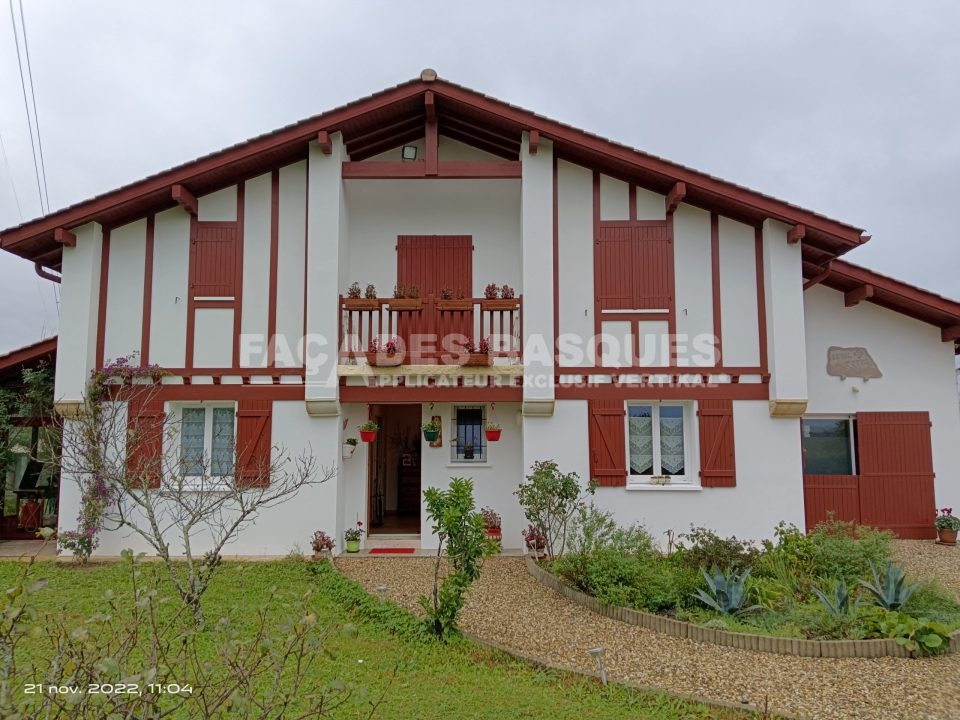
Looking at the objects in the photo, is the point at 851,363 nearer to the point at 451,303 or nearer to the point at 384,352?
the point at 451,303

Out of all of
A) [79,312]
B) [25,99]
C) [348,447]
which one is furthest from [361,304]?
[25,99]

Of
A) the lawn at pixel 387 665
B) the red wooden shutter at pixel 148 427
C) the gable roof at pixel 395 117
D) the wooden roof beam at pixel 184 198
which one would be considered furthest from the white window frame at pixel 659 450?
the wooden roof beam at pixel 184 198

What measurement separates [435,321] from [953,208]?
1055 inches

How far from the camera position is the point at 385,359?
962 centimetres

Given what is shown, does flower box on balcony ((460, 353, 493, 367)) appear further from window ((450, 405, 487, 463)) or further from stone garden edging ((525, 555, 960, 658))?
stone garden edging ((525, 555, 960, 658))

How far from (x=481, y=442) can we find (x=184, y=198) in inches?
248

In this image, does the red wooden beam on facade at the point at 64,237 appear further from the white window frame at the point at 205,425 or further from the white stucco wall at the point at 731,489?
the white stucco wall at the point at 731,489

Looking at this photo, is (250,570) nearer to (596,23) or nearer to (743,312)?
(743,312)

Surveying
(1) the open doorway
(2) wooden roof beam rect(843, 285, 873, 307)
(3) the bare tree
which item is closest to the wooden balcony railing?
(3) the bare tree

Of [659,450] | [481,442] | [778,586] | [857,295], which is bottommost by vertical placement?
[778,586]

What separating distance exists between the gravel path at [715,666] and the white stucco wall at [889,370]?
6.40 metres

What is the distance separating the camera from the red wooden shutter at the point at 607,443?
9688mm

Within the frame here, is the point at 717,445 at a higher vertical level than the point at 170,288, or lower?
lower

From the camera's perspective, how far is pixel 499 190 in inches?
420
